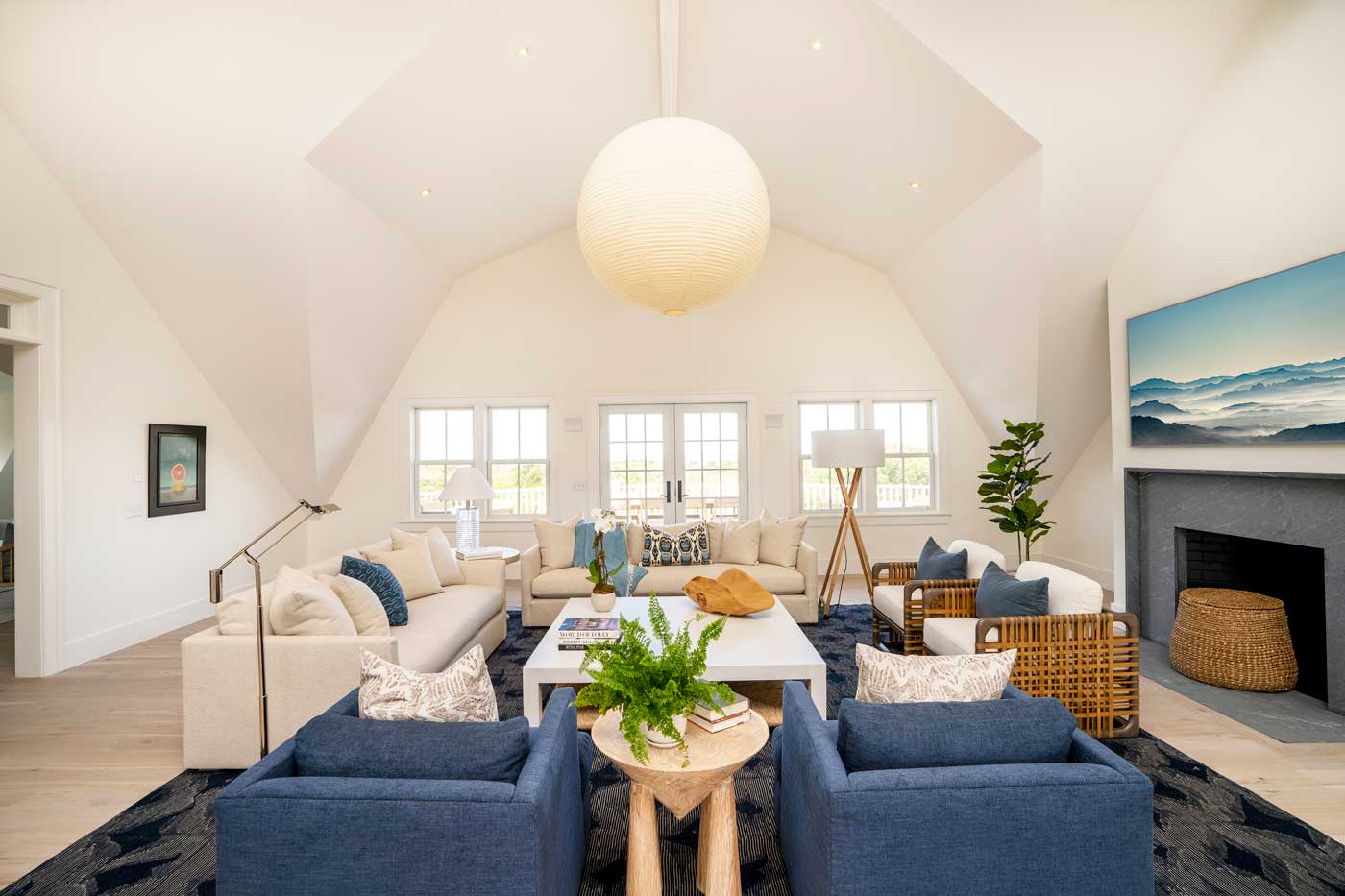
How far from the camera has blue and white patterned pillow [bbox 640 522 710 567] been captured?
18.1ft

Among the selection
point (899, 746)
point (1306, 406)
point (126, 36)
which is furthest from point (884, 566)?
point (126, 36)

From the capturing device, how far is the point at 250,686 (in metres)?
2.91

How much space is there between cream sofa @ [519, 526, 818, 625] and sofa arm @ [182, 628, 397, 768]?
2170mm

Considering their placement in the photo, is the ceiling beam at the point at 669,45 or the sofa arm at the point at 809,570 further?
the sofa arm at the point at 809,570

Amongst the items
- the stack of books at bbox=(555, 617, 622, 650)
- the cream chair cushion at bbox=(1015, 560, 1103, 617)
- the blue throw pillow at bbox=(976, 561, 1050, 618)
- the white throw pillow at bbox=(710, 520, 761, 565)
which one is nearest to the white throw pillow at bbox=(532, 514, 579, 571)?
the white throw pillow at bbox=(710, 520, 761, 565)

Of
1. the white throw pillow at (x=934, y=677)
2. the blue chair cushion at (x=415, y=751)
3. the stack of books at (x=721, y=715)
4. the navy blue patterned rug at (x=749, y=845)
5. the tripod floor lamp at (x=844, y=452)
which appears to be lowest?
the navy blue patterned rug at (x=749, y=845)

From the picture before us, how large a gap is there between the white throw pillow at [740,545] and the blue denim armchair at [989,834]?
12.9 ft

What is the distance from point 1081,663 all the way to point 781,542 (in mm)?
2559

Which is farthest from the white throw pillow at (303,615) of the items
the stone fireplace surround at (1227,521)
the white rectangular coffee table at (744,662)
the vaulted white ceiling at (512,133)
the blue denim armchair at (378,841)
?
the stone fireplace surround at (1227,521)

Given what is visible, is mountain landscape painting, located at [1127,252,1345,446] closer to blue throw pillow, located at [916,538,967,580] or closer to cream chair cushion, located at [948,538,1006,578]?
cream chair cushion, located at [948,538,1006,578]

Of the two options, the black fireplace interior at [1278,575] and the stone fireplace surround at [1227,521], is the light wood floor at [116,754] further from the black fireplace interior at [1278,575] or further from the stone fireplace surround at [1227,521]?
the black fireplace interior at [1278,575]

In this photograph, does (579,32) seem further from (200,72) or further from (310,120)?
(200,72)

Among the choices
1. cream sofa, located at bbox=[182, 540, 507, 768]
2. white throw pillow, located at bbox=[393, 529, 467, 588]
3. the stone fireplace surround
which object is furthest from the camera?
white throw pillow, located at bbox=[393, 529, 467, 588]

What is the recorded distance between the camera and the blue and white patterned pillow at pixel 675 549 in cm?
552
